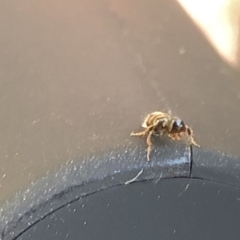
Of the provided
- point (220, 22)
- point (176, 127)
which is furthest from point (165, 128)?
point (220, 22)

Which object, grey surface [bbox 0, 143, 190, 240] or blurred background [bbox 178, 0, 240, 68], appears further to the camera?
blurred background [bbox 178, 0, 240, 68]

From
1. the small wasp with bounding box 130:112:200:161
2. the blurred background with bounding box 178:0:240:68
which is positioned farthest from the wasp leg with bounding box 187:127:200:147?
the blurred background with bounding box 178:0:240:68

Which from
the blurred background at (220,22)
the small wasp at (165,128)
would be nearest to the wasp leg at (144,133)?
the small wasp at (165,128)

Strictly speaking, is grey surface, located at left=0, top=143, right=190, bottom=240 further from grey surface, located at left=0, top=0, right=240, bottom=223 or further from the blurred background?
the blurred background

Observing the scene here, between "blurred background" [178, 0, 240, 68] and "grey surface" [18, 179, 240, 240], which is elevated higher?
"blurred background" [178, 0, 240, 68]

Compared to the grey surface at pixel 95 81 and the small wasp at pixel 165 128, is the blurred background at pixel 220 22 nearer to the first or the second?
the grey surface at pixel 95 81

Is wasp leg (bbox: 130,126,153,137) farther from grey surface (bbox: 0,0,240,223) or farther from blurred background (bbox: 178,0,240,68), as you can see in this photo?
blurred background (bbox: 178,0,240,68)

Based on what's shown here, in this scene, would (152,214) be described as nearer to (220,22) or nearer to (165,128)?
(165,128)

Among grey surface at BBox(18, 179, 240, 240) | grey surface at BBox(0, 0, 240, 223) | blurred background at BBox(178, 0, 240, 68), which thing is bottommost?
grey surface at BBox(18, 179, 240, 240)

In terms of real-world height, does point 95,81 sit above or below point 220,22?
below

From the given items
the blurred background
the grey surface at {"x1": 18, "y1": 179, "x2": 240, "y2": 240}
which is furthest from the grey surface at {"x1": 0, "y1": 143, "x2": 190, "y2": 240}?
the blurred background
